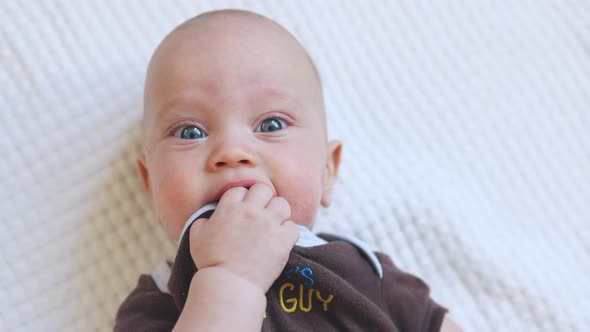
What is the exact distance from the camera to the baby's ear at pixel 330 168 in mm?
1131

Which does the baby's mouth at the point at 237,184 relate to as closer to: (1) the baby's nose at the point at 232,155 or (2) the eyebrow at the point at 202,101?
(1) the baby's nose at the point at 232,155

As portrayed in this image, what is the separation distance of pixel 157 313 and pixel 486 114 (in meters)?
0.79

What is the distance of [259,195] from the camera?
91 cm

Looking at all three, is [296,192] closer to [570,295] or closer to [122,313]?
[122,313]

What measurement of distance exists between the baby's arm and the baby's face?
0.05 m

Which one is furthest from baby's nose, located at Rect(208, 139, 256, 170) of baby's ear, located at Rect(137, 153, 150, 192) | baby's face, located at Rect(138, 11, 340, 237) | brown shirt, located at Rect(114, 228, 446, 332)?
baby's ear, located at Rect(137, 153, 150, 192)

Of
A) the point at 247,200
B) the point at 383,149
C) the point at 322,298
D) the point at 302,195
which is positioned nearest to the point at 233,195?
the point at 247,200

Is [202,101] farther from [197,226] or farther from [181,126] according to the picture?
[197,226]

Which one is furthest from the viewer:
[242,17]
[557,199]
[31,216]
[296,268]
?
[557,199]

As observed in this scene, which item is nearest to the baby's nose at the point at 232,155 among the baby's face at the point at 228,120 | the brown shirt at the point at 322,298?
the baby's face at the point at 228,120

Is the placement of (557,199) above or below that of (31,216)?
above

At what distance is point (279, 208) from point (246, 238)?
0.07m

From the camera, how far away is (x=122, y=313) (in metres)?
1.04

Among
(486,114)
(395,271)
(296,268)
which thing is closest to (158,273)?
(296,268)
